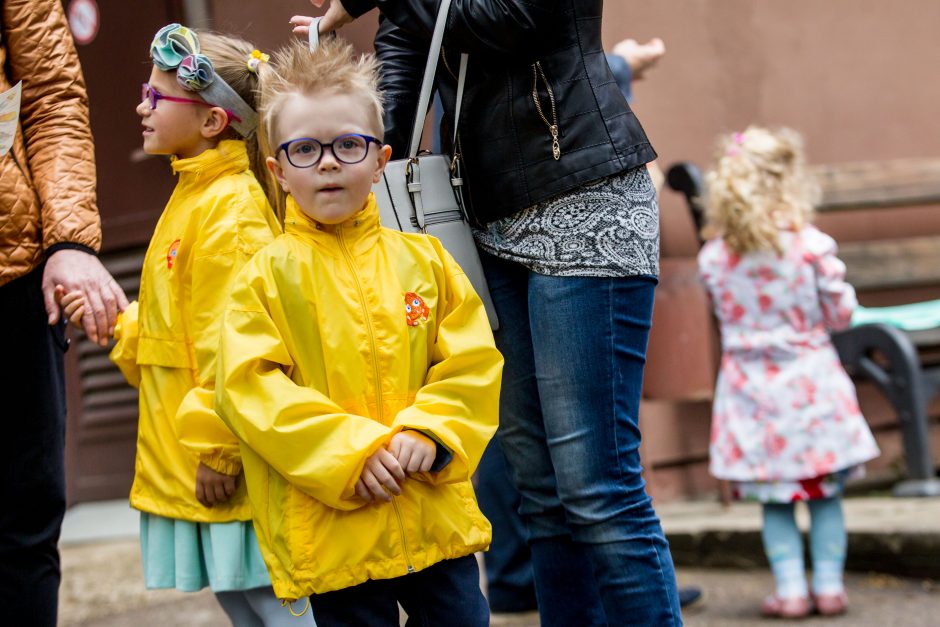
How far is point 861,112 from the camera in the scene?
590 cm

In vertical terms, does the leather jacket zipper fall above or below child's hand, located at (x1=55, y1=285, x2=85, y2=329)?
above

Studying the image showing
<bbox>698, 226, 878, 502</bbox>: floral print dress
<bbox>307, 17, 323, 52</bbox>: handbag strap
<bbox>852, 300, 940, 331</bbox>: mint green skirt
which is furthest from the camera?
<bbox>852, 300, 940, 331</bbox>: mint green skirt

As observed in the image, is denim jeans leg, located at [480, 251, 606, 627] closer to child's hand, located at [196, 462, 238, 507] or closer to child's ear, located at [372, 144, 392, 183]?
child's ear, located at [372, 144, 392, 183]

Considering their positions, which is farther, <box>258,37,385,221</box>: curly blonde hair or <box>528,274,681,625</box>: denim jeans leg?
<box>528,274,681,625</box>: denim jeans leg

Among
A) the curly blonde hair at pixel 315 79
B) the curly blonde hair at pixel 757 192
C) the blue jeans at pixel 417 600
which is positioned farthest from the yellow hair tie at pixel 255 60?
the curly blonde hair at pixel 757 192

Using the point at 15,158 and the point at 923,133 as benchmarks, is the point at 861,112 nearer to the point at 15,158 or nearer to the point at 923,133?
the point at 923,133

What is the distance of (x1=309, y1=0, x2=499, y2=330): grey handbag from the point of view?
8.11 ft

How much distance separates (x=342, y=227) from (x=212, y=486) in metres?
0.59

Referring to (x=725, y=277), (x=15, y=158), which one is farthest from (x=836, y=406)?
(x=15, y=158)

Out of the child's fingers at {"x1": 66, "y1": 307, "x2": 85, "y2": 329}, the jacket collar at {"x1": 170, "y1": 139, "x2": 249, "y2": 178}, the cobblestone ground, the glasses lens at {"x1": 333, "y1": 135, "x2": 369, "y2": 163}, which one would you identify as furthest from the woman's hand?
the cobblestone ground

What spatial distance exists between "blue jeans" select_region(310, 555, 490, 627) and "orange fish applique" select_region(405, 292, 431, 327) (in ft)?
1.43

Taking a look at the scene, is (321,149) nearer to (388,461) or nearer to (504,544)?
(388,461)

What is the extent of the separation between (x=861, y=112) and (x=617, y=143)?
12.8ft

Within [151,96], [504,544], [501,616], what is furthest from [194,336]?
[501,616]
